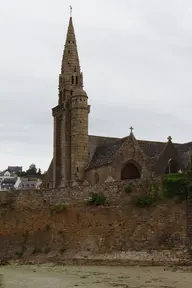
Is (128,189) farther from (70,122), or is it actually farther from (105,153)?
(70,122)

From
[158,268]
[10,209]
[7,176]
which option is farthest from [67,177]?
[7,176]

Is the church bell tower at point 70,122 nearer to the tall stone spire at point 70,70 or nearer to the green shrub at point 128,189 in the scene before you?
the tall stone spire at point 70,70

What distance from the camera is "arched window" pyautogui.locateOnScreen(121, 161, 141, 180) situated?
Result: 169 ft

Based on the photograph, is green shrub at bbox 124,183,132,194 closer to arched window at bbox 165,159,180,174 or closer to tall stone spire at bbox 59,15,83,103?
arched window at bbox 165,159,180,174

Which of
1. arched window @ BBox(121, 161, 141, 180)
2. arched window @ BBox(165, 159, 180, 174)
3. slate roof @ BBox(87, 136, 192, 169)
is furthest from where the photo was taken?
slate roof @ BBox(87, 136, 192, 169)

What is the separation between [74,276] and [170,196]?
862 cm

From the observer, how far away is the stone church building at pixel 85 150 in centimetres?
5088

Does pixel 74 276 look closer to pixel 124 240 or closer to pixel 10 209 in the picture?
pixel 124 240

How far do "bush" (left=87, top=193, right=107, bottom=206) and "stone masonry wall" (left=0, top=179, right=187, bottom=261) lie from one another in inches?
12.5

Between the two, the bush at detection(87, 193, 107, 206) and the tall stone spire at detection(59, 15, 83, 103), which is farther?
the tall stone spire at detection(59, 15, 83, 103)

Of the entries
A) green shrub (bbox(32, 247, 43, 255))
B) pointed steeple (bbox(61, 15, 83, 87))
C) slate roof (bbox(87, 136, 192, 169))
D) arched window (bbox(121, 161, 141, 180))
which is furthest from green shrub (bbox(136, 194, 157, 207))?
pointed steeple (bbox(61, 15, 83, 87))

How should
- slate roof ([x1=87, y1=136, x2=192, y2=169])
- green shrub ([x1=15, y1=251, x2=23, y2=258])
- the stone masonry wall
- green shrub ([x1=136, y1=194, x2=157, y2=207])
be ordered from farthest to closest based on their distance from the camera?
1. slate roof ([x1=87, y1=136, x2=192, y2=169])
2. green shrub ([x1=15, y1=251, x2=23, y2=258])
3. green shrub ([x1=136, y1=194, x2=157, y2=207])
4. the stone masonry wall

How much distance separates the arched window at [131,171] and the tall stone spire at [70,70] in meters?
12.2

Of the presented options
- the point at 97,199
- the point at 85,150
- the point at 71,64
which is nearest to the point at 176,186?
the point at 97,199
